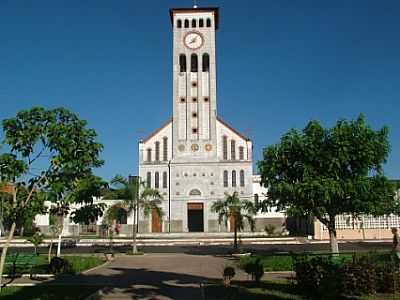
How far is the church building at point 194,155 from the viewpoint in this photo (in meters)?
58.4

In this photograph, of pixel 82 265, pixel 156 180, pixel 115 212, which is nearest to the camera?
pixel 82 265

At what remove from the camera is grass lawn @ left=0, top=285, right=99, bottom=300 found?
44.9 feet

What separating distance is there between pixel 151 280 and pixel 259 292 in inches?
226

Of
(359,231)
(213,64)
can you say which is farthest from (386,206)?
(213,64)

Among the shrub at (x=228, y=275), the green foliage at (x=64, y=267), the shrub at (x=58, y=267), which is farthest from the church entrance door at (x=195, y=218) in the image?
the shrub at (x=228, y=275)

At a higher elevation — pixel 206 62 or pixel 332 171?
pixel 206 62

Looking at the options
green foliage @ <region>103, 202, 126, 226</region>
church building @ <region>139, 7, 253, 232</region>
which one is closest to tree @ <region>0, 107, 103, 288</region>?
green foliage @ <region>103, 202, 126, 226</region>

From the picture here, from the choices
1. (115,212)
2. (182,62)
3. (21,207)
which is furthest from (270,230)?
(21,207)

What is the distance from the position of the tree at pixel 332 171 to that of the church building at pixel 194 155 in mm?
31977

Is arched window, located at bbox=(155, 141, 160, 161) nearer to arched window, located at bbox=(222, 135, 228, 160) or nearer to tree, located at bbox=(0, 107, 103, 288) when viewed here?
arched window, located at bbox=(222, 135, 228, 160)

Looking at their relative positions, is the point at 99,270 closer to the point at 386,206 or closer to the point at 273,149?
the point at 273,149

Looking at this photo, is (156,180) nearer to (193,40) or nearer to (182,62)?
(182,62)

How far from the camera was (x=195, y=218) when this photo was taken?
59250 mm

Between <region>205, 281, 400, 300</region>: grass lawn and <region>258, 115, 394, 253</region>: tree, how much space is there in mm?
9090
